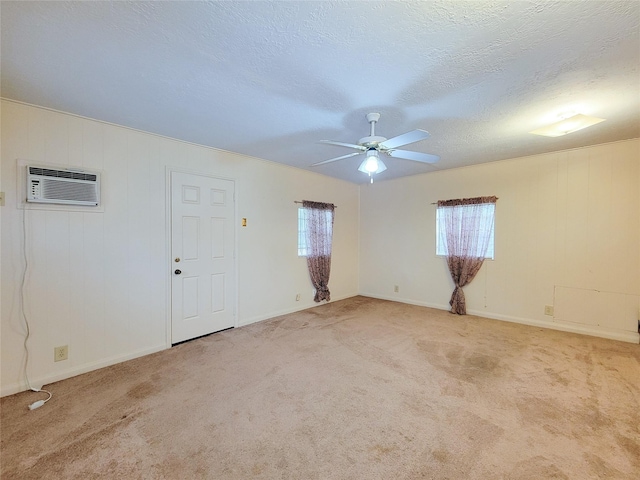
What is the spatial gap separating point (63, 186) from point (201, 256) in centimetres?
148

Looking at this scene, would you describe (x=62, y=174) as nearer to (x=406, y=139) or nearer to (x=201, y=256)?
(x=201, y=256)

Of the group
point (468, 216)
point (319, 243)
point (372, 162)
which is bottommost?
point (319, 243)

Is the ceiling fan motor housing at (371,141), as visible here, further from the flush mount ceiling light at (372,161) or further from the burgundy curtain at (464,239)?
the burgundy curtain at (464,239)

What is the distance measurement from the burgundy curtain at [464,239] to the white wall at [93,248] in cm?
342

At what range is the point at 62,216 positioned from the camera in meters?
2.49

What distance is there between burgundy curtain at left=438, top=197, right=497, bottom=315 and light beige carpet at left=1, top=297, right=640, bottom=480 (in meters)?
1.31

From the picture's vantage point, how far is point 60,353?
2477mm

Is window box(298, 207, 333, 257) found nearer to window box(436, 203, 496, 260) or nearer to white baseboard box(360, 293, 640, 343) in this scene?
window box(436, 203, 496, 260)

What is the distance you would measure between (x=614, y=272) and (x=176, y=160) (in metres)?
5.67

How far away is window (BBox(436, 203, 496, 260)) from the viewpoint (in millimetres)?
4254

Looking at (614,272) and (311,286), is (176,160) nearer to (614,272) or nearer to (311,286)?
(311,286)

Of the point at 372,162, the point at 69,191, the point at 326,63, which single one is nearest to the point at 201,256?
the point at 69,191

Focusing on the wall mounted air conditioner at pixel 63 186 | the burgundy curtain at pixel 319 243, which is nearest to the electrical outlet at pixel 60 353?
the wall mounted air conditioner at pixel 63 186

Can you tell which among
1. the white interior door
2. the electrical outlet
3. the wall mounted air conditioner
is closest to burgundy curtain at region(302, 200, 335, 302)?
the white interior door
